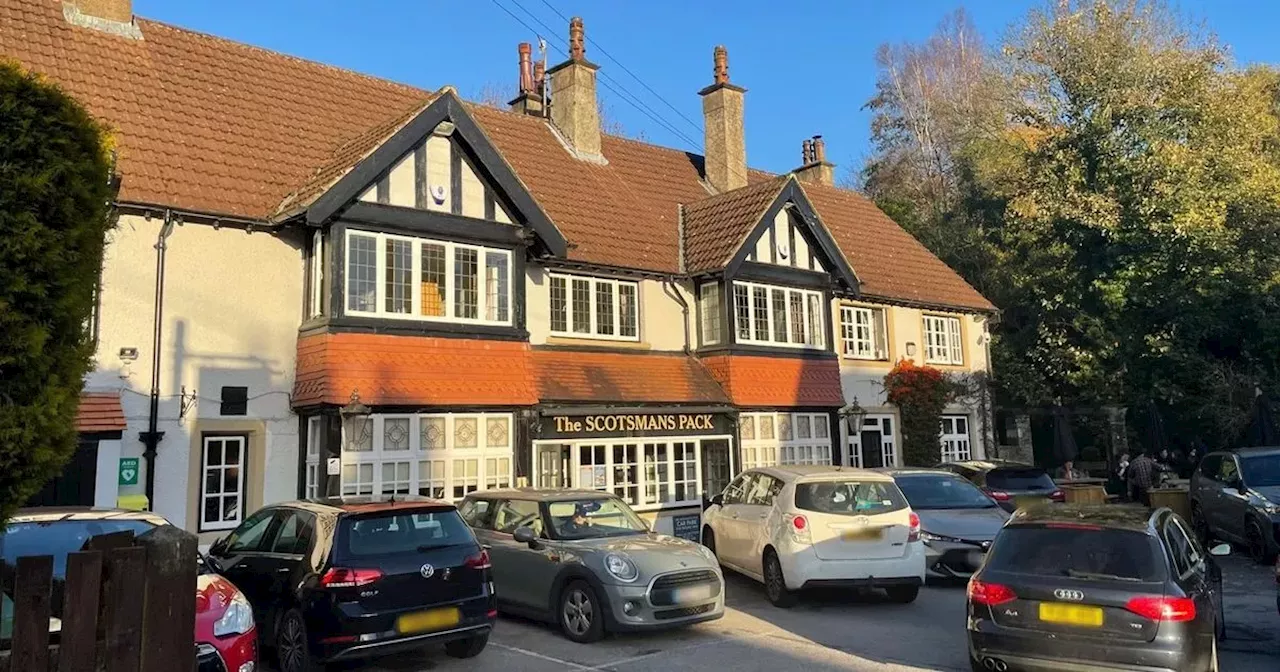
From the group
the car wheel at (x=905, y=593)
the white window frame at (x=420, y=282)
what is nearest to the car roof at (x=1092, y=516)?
the car wheel at (x=905, y=593)

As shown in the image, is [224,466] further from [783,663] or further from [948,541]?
[948,541]

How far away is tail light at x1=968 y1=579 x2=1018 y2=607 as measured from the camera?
724 cm

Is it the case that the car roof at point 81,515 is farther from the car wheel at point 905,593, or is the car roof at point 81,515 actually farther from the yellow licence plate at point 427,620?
the car wheel at point 905,593

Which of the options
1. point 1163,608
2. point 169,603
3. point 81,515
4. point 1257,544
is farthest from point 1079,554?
point 1257,544

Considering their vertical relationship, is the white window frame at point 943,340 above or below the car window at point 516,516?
above

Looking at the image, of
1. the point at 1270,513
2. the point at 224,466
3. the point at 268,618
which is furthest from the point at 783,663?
the point at 1270,513

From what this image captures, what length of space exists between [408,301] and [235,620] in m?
8.20

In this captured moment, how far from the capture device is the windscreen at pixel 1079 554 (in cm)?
711

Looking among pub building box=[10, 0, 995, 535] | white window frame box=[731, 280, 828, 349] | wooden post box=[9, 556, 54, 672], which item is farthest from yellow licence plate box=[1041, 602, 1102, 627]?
white window frame box=[731, 280, 828, 349]

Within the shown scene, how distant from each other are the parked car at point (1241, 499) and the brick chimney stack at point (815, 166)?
49.4 ft

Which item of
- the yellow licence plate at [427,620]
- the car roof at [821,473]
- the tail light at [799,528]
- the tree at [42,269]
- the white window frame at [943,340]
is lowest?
the yellow licence plate at [427,620]

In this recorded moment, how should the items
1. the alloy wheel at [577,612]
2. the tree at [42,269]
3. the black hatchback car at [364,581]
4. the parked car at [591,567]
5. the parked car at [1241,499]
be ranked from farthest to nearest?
the parked car at [1241,499], the alloy wheel at [577,612], the parked car at [591,567], the black hatchback car at [364,581], the tree at [42,269]

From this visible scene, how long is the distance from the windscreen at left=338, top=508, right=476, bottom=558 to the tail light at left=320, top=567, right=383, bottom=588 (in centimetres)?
17

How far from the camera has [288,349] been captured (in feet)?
46.6
